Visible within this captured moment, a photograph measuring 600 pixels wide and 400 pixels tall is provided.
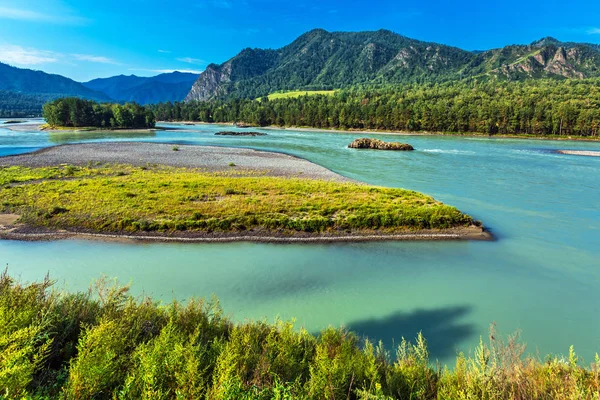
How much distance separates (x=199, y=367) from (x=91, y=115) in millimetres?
178598

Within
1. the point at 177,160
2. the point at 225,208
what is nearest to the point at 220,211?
Answer: the point at 225,208

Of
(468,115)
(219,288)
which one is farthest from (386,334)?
(468,115)

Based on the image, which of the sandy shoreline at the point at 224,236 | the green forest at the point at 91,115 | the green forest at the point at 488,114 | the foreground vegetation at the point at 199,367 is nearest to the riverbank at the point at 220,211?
the sandy shoreline at the point at 224,236

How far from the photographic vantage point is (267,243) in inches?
953

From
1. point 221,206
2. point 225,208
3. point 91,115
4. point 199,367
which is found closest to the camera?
point 199,367

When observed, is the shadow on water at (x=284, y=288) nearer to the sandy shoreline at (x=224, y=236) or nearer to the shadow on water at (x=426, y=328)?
the shadow on water at (x=426, y=328)

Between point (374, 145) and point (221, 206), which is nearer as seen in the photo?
point (221, 206)

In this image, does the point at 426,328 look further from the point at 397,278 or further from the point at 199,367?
the point at 199,367

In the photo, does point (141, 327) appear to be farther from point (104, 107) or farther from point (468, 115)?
point (104, 107)

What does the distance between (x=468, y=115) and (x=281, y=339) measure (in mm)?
165028

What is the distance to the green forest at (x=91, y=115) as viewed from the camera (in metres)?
146

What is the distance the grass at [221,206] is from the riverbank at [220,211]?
0.08 m

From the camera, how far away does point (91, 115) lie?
6043 inches

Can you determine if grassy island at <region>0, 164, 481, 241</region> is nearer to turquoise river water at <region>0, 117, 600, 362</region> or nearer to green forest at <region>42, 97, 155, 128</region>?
turquoise river water at <region>0, 117, 600, 362</region>
